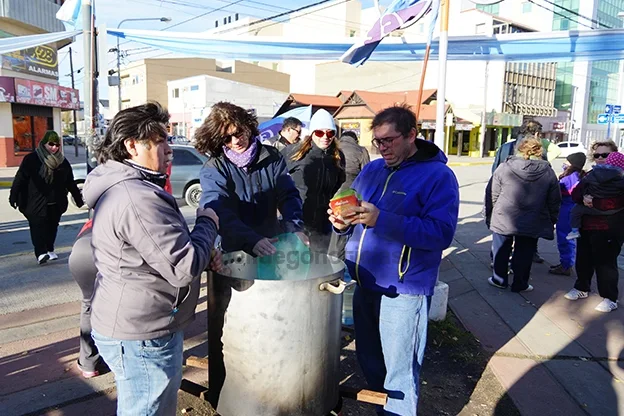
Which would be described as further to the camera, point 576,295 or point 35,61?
point 35,61

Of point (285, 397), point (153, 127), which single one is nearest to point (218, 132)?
point (153, 127)

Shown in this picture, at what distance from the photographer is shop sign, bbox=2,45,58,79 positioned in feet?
58.7

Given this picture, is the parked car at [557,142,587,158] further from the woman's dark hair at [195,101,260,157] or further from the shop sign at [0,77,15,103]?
the woman's dark hair at [195,101,260,157]

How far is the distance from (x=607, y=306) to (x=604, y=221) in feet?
2.82

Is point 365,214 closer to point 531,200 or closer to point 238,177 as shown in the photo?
point 238,177

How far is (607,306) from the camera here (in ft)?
14.6

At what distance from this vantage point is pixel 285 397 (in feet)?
7.14

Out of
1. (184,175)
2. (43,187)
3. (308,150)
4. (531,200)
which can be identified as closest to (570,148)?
(184,175)

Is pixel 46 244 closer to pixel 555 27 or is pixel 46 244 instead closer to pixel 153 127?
pixel 153 127

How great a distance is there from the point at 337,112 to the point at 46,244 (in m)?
34.8

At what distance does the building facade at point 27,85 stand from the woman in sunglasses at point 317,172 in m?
16.4

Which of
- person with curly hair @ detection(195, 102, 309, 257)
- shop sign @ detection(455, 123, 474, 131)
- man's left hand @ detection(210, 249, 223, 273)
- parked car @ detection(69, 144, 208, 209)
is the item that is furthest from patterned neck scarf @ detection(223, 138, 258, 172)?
shop sign @ detection(455, 123, 474, 131)

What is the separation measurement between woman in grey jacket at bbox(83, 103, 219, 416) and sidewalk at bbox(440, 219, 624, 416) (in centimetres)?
231

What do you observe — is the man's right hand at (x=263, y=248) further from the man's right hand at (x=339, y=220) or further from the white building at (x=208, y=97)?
the white building at (x=208, y=97)
